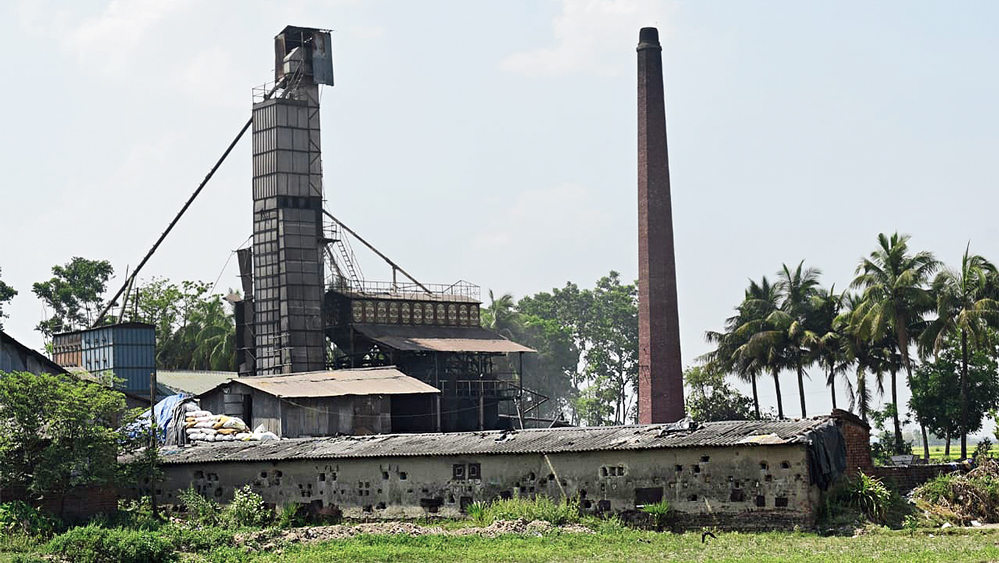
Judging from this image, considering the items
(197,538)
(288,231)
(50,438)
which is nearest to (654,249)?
(288,231)

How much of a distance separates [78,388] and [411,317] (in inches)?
1180

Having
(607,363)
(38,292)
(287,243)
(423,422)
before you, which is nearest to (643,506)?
(423,422)

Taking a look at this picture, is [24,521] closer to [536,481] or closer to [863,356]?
[536,481]

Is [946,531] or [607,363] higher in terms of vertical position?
[607,363]

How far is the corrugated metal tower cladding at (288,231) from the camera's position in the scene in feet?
196

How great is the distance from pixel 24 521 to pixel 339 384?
64.0ft

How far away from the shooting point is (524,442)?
33906 millimetres

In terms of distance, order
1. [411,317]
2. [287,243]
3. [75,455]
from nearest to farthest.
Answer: [75,455] < [287,243] < [411,317]

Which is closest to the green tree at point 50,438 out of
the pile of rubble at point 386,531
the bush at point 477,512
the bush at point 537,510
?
the pile of rubble at point 386,531

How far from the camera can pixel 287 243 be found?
59812 millimetres

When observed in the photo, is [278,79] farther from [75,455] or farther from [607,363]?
[607,363]

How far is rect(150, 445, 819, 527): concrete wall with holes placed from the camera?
1164 inches

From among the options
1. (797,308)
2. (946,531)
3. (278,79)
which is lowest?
(946,531)

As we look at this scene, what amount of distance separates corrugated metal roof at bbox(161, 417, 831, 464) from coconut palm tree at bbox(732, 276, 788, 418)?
28.4 meters
